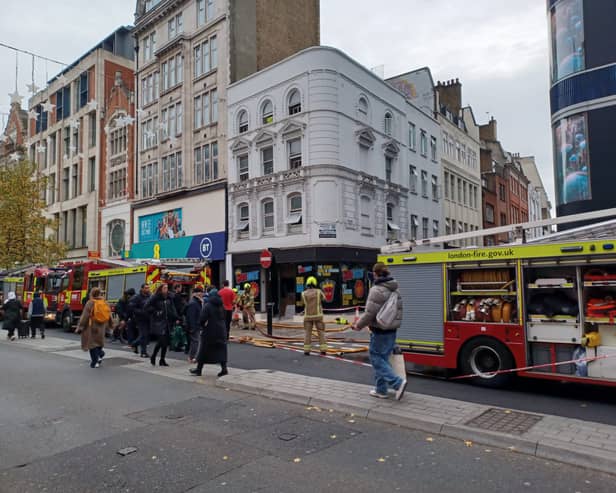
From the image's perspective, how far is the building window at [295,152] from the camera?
982 inches

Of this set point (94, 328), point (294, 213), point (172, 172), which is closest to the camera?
point (94, 328)

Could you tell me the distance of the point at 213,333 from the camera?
915 centimetres

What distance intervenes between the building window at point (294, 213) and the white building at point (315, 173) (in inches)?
2.0

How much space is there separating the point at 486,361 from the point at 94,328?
25.5 ft

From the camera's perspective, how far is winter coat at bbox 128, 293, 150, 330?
1205 cm

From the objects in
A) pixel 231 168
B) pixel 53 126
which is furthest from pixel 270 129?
pixel 53 126

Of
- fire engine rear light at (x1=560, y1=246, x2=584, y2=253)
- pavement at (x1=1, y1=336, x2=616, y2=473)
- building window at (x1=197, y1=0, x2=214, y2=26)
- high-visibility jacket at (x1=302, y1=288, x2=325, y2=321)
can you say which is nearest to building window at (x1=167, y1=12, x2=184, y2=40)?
building window at (x1=197, y1=0, x2=214, y2=26)

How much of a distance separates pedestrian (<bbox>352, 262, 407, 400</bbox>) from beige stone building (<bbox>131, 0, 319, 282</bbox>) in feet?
70.8

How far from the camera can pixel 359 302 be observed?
82.3ft

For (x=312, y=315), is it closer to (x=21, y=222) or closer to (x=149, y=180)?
(x=149, y=180)

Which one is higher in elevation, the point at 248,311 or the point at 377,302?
the point at 377,302

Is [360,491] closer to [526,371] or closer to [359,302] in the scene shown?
[526,371]

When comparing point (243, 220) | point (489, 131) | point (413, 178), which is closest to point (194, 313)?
point (243, 220)

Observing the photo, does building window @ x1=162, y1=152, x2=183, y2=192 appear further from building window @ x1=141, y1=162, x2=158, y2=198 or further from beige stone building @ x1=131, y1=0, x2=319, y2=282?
building window @ x1=141, y1=162, x2=158, y2=198
